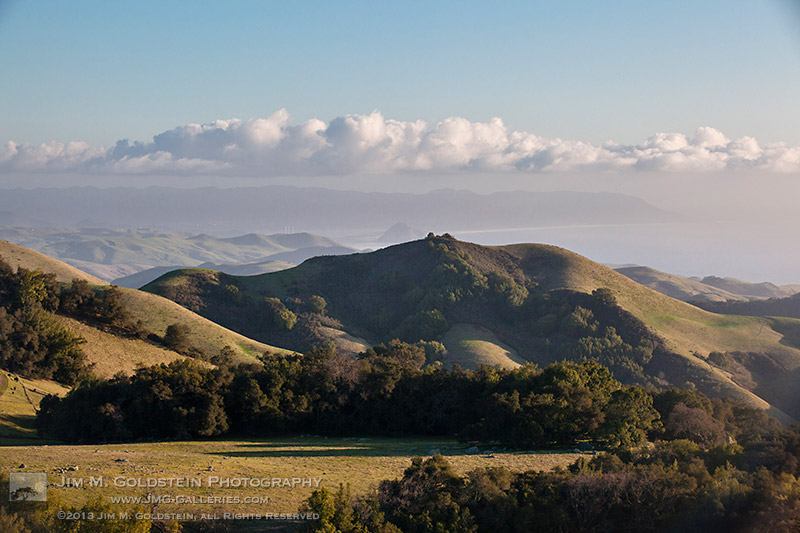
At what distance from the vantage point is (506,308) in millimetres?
110688

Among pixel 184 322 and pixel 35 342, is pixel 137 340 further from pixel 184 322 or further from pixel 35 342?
pixel 184 322

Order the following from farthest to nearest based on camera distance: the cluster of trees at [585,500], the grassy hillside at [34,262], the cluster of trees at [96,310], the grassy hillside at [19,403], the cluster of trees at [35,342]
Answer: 1. the grassy hillside at [34,262]
2. the cluster of trees at [96,310]
3. the cluster of trees at [35,342]
4. the grassy hillside at [19,403]
5. the cluster of trees at [585,500]

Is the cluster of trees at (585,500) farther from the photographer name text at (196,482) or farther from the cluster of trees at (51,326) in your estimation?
the cluster of trees at (51,326)


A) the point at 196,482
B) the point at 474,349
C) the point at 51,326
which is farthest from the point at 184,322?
the point at 196,482

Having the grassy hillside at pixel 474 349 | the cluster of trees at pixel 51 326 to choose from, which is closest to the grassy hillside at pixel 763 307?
the grassy hillside at pixel 474 349

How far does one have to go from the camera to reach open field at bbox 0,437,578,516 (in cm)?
2162

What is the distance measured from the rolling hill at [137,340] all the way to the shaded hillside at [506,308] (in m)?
19.3

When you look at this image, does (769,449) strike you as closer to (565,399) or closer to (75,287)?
(565,399)

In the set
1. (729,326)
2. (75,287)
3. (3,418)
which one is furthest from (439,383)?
(729,326)

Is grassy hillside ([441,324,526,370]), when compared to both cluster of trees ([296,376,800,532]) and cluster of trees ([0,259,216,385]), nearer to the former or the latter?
cluster of trees ([0,259,216,385])

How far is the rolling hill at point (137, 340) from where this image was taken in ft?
175

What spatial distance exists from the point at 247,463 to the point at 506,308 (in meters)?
86.7

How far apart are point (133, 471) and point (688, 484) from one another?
2074 centimetres

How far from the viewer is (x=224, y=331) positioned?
261 ft
